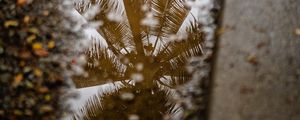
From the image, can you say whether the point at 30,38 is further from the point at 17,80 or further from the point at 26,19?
the point at 17,80

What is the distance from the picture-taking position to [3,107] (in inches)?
134

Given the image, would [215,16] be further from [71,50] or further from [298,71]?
[71,50]

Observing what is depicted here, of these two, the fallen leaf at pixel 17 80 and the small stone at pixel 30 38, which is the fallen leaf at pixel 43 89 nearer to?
the fallen leaf at pixel 17 80

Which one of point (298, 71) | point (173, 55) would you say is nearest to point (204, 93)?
point (298, 71)

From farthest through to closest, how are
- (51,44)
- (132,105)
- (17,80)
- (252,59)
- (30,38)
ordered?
(132,105), (51,44), (30,38), (17,80), (252,59)

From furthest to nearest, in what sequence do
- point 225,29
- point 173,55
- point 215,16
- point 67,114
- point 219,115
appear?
point 173,55 → point 67,114 → point 215,16 → point 225,29 → point 219,115

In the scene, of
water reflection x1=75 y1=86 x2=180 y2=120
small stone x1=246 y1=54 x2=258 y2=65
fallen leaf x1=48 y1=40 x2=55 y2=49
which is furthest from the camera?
water reflection x1=75 y1=86 x2=180 y2=120

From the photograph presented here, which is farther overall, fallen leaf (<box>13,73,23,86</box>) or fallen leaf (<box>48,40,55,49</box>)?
fallen leaf (<box>48,40,55,49</box>)

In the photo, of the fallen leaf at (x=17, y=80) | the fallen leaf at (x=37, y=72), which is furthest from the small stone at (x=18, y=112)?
the fallen leaf at (x=37, y=72)

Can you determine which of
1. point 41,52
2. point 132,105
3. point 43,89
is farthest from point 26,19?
point 132,105

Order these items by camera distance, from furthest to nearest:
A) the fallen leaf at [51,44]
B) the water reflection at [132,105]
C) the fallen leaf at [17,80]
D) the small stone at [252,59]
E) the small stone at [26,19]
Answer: the water reflection at [132,105], the fallen leaf at [51,44], the small stone at [26,19], the fallen leaf at [17,80], the small stone at [252,59]

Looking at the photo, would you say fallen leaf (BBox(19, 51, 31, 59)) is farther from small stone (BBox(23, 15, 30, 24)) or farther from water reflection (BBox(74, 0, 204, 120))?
water reflection (BBox(74, 0, 204, 120))

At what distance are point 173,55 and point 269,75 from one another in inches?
101

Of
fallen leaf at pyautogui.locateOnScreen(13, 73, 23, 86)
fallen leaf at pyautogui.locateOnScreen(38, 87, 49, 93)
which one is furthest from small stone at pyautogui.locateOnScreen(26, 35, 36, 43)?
fallen leaf at pyautogui.locateOnScreen(38, 87, 49, 93)
